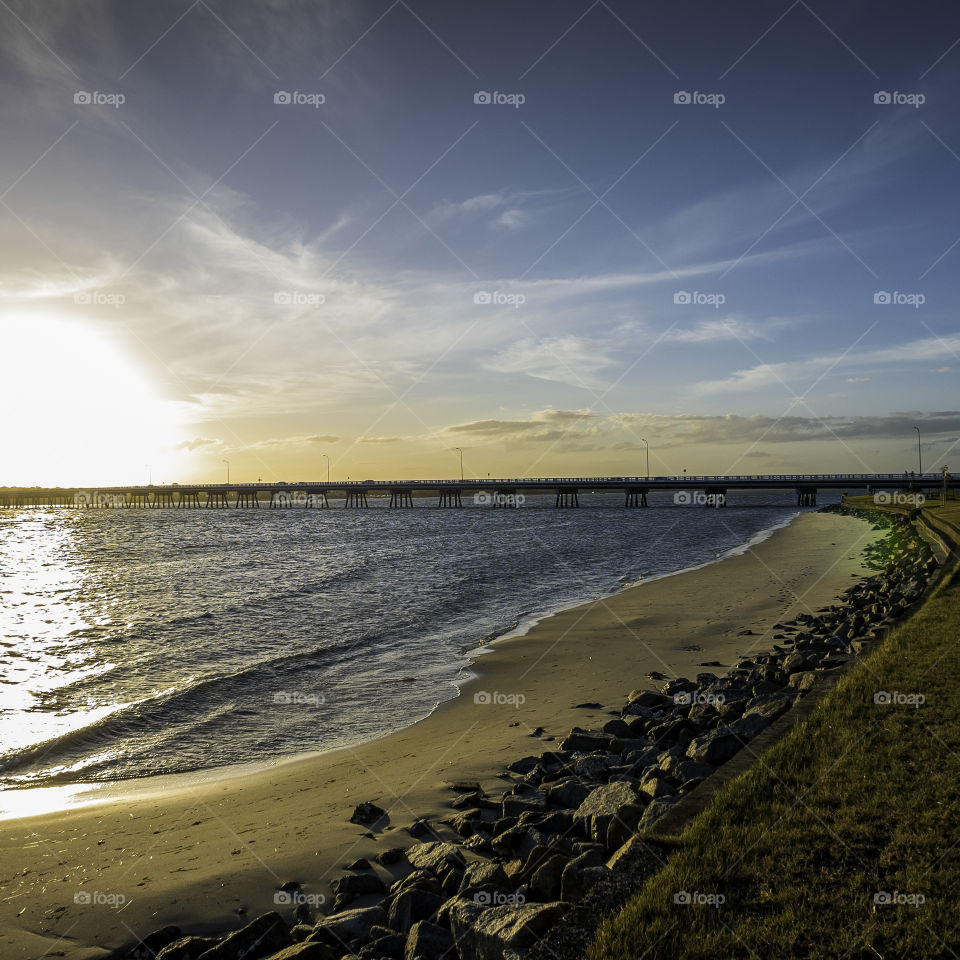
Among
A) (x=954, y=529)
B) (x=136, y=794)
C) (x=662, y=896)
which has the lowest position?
(x=136, y=794)

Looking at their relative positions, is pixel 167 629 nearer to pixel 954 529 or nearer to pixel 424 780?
pixel 424 780

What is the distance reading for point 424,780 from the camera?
28.5 feet

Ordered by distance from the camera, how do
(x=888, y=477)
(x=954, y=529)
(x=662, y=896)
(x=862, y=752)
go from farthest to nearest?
1. (x=888, y=477)
2. (x=954, y=529)
3. (x=862, y=752)
4. (x=662, y=896)

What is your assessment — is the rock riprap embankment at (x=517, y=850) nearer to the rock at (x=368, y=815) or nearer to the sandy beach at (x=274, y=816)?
the rock at (x=368, y=815)

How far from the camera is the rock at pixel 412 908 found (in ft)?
16.8

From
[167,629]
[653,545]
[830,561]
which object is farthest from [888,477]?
[167,629]

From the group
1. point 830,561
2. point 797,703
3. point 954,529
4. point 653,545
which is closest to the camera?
point 797,703

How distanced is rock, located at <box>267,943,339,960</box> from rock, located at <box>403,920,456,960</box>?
1.83ft

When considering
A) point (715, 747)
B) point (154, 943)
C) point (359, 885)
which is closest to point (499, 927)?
point (359, 885)

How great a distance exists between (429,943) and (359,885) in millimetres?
1536

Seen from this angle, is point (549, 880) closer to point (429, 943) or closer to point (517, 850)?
point (429, 943)

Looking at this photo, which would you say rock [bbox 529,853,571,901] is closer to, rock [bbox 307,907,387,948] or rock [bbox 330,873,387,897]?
rock [bbox 307,907,387,948]

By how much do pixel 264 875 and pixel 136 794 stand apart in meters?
3.58

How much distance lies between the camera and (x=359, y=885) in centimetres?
588
